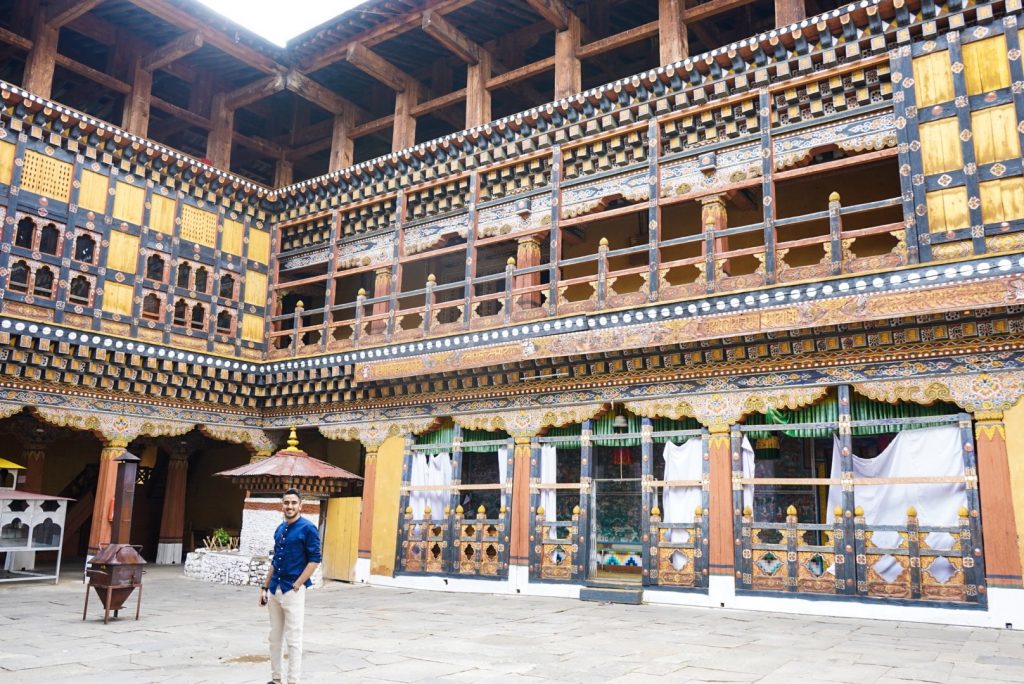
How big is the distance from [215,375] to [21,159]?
484 cm

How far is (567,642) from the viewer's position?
296 inches

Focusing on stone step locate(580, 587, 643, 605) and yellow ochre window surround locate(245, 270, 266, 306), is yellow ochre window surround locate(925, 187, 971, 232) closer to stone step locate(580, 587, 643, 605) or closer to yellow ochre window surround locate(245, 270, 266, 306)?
stone step locate(580, 587, 643, 605)

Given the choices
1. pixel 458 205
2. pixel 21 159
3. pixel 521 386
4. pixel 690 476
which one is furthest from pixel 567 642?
pixel 21 159

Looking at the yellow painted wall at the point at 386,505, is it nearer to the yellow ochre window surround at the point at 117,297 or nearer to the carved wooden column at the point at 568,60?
the yellow ochre window surround at the point at 117,297

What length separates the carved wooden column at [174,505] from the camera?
18.1 m

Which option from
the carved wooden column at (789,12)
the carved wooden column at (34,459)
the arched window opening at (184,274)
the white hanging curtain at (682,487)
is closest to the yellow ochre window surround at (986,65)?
the carved wooden column at (789,12)

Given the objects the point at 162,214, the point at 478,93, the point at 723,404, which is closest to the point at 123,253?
the point at 162,214

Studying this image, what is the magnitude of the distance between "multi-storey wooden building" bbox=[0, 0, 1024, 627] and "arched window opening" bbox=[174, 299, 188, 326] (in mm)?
51

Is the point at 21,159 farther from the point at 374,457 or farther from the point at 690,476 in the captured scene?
the point at 690,476

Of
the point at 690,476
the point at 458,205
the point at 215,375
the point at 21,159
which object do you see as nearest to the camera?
the point at 690,476

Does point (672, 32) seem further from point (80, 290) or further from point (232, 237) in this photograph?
point (80, 290)

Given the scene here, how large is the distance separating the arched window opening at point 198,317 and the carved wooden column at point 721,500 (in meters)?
10.1

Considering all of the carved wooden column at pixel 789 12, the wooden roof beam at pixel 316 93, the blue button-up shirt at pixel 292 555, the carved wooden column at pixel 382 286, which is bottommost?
the blue button-up shirt at pixel 292 555

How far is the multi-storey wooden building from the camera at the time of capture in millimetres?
9492
